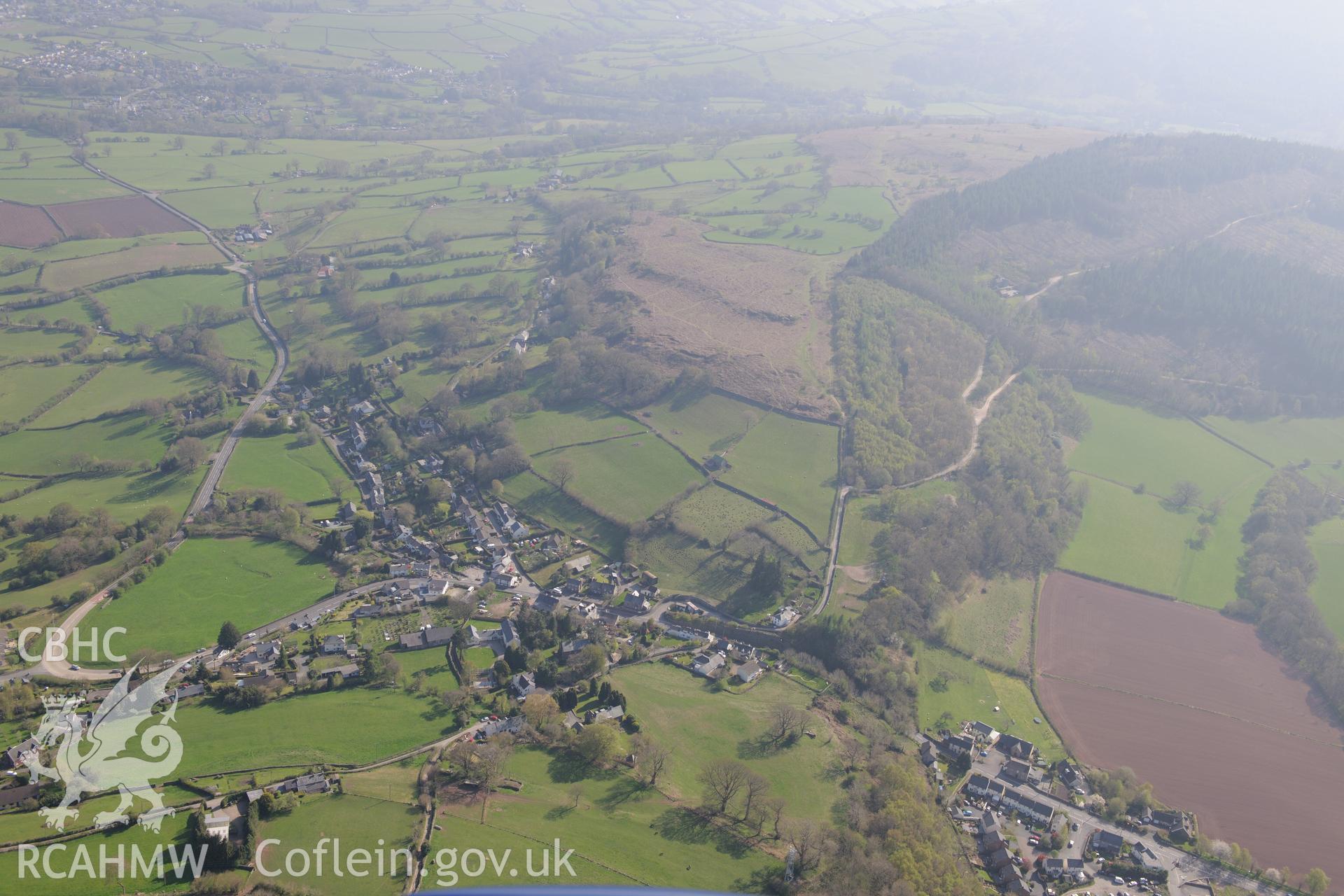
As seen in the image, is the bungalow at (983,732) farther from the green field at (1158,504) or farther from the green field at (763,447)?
the green field at (1158,504)

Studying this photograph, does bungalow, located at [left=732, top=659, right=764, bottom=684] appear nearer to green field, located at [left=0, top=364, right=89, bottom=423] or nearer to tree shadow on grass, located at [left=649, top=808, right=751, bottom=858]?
tree shadow on grass, located at [left=649, top=808, right=751, bottom=858]

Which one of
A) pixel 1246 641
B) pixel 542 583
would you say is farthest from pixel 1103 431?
pixel 542 583

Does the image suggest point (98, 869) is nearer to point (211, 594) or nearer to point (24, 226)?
point (211, 594)

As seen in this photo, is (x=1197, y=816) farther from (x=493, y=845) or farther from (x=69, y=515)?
(x=69, y=515)

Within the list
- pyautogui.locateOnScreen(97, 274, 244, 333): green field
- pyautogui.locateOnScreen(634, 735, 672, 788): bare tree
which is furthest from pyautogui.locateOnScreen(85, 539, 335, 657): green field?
pyautogui.locateOnScreen(97, 274, 244, 333): green field

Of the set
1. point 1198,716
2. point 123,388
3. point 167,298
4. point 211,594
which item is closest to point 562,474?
point 211,594

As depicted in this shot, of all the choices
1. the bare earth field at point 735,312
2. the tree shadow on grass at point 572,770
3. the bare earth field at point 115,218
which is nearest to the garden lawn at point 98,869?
the tree shadow on grass at point 572,770
